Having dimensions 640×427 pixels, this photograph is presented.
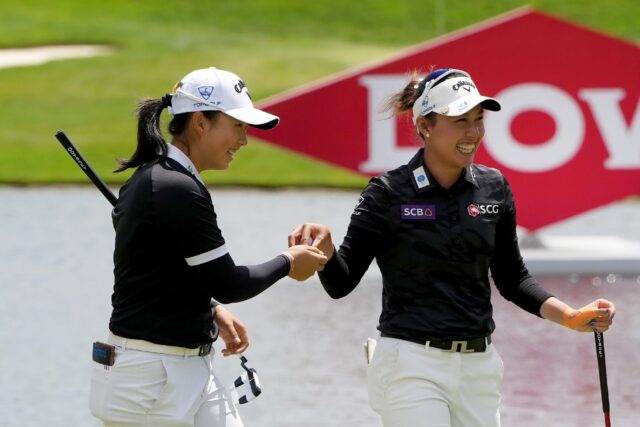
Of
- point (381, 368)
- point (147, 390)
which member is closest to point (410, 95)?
point (381, 368)

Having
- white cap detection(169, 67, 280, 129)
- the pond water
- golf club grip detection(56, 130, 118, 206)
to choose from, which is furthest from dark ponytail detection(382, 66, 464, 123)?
the pond water

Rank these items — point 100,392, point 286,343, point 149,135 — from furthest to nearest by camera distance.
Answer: point 286,343 → point 149,135 → point 100,392

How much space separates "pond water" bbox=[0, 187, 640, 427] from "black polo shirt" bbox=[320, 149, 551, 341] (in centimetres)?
334

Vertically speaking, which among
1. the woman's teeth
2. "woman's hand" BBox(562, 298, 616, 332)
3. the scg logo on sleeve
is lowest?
"woman's hand" BBox(562, 298, 616, 332)

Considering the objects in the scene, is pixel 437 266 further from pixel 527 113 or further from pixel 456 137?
pixel 527 113

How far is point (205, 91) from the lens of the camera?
17.7 ft

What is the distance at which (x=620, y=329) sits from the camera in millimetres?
11961

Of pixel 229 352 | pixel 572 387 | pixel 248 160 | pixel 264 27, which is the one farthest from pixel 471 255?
pixel 264 27

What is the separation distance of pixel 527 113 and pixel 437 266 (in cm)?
1007

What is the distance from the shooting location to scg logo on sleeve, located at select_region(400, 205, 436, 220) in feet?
18.6

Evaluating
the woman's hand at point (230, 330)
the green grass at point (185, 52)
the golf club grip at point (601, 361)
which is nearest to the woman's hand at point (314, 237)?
the woman's hand at point (230, 330)

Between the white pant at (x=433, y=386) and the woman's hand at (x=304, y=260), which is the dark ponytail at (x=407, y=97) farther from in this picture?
the white pant at (x=433, y=386)

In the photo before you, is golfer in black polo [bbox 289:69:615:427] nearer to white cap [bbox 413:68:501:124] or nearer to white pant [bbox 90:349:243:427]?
white cap [bbox 413:68:501:124]

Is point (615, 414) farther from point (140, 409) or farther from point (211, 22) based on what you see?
point (211, 22)
